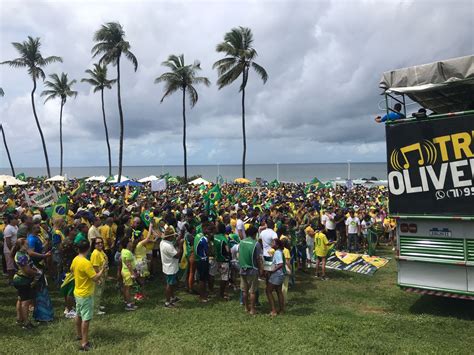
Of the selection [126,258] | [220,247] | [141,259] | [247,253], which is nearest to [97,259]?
[126,258]

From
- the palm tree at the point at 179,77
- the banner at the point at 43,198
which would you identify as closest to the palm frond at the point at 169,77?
the palm tree at the point at 179,77

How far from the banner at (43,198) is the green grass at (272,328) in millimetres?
4057

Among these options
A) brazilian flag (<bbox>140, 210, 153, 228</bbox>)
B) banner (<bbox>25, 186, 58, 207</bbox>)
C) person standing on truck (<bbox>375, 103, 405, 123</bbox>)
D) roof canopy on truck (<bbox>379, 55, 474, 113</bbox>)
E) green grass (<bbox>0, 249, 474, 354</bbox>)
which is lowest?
green grass (<bbox>0, 249, 474, 354</bbox>)

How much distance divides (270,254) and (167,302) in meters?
2.55

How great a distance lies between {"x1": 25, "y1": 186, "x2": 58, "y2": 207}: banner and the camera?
1241 cm

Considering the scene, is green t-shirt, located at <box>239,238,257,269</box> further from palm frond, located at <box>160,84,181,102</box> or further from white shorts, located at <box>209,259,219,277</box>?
palm frond, located at <box>160,84,181,102</box>

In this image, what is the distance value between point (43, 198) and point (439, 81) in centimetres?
1223

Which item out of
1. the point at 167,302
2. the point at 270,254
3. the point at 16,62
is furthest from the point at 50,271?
the point at 16,62

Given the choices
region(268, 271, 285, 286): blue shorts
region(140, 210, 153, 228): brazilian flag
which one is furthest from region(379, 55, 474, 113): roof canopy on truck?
region(140, 210, 153, 228): brazilian flag

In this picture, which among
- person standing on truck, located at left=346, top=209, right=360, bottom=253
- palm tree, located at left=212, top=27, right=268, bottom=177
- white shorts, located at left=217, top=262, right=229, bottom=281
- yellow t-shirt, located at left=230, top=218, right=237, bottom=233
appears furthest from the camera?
palm tree, located at left=212, top=27, right=268, bottom=177

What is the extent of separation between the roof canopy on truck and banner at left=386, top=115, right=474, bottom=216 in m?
0.69

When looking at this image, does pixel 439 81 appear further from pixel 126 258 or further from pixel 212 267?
pixel 126 258

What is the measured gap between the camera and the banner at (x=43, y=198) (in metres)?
Answer: 12.4

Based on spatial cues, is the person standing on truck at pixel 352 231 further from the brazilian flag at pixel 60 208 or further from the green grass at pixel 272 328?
the brazilian flag at pixel 60 208
